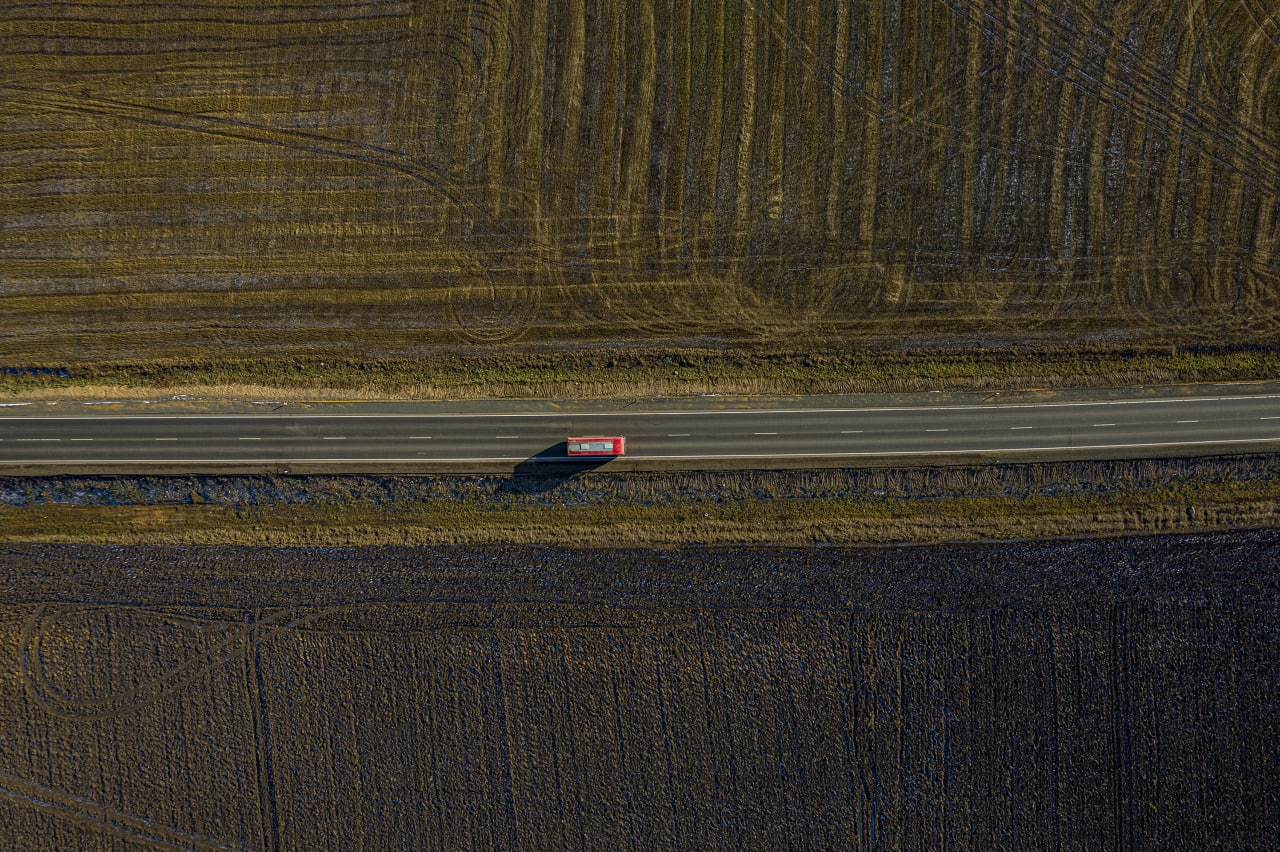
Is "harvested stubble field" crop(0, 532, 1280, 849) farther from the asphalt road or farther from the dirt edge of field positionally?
the asphalt road

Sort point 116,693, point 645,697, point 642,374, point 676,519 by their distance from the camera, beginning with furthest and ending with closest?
point 642,374 < point 676,519 < point 116,693 < point 645,697

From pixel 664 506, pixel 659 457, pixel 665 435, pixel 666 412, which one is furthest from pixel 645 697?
pixel 666 412

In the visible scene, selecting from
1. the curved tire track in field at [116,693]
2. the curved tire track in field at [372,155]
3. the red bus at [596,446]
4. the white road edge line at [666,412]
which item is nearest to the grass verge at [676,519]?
the red bus at [596,446]

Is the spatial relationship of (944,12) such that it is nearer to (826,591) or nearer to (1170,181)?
(1170,181)

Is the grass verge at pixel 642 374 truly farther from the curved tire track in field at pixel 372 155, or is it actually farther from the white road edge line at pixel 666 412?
the curved tire track in field at pixel 372 155

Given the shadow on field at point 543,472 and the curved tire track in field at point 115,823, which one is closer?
the curved tire track in field at point 115,823

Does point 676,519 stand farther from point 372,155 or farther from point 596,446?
point 372,155
